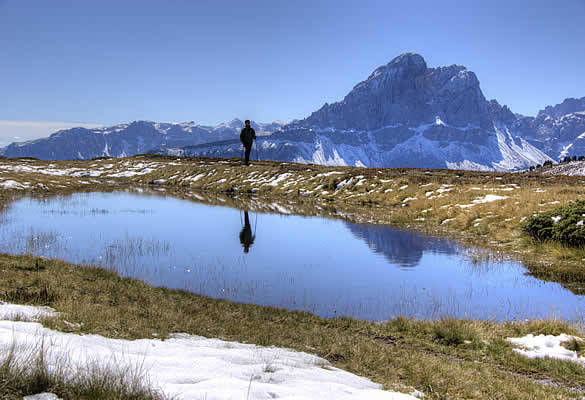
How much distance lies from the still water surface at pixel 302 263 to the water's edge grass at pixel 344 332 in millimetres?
1339

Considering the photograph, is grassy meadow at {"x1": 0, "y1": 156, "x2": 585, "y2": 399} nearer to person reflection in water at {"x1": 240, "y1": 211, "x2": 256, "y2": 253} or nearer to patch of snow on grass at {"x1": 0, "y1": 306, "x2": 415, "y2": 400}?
patch of snow on grass at {"x1": 0, "y1": 306, "x2": 415, "y2": 400}

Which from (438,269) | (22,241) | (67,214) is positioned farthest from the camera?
(67,214)

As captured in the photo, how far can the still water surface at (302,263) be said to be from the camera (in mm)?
12516

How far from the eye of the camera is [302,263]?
56.6 ft

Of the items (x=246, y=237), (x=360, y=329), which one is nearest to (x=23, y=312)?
(x=360, y=329)

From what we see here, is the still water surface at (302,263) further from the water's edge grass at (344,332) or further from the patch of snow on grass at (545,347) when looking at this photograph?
the patch of snow on grass at (545,347)

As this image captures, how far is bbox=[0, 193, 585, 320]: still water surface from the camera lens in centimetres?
1252

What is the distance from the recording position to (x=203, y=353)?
6.72m

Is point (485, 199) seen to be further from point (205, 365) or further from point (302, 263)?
point (205, 365)

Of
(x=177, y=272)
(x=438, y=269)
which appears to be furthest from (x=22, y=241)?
(x=438, y=269)

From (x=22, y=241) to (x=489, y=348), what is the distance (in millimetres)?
20853

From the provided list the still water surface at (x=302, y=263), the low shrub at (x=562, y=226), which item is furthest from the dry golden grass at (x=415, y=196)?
the still water surface at (x=302, y=263)

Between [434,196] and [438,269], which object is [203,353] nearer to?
[438,269]

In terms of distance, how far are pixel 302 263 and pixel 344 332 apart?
24.5 feet
